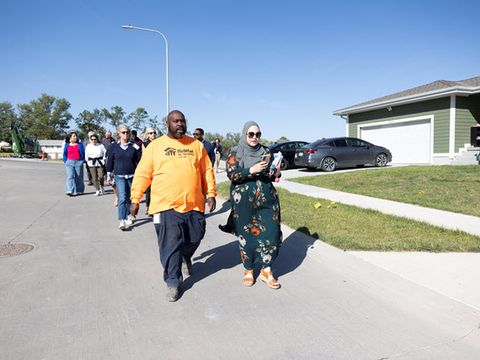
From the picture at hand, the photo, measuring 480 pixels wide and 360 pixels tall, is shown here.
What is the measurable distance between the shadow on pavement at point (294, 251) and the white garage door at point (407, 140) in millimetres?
14109

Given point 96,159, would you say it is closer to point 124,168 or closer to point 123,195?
point 124,168

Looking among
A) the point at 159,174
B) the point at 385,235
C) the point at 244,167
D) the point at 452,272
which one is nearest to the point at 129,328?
the point at 159,174

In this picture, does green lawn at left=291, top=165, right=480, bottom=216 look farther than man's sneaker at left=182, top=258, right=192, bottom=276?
Yes

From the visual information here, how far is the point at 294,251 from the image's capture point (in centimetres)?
540

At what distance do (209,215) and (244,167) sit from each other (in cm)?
447

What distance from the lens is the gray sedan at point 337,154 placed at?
1612 centimetres

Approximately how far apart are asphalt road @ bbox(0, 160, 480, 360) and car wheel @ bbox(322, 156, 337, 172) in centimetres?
1104

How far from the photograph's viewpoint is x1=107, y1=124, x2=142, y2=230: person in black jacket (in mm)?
6852

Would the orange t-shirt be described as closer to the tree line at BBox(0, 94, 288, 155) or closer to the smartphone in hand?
the smartphone in hand

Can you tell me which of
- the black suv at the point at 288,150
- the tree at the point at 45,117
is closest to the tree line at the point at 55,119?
the tree at the point at 45,117

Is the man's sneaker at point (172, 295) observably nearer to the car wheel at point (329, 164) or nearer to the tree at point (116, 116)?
the car wheel at point (329, 164)

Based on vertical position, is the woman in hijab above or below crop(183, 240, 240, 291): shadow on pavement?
above

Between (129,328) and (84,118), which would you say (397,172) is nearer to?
(129,328)

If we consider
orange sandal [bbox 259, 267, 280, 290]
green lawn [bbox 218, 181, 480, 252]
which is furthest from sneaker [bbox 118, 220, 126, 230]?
orange sandal [bbox 259, 267, 280, 290]
